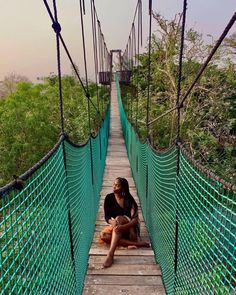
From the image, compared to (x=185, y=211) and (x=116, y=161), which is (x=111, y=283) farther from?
(x=116, y=161)

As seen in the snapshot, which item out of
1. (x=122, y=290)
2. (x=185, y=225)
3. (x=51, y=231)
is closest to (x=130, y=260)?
(x=122, y=290)

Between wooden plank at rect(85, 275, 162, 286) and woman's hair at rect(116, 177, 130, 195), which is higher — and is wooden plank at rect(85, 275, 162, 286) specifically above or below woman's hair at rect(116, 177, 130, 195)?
below

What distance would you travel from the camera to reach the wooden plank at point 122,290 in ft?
6.44

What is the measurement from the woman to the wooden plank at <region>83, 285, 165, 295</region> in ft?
1.53

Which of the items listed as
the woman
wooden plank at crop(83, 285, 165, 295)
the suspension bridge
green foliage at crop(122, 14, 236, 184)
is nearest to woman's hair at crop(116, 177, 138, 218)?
the woman

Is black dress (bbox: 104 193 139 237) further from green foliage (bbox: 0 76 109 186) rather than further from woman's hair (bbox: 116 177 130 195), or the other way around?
green foliage (bbox: 0 76 109 186)

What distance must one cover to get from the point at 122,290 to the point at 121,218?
2.15 ft

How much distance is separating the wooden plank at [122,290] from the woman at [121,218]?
1.53ft

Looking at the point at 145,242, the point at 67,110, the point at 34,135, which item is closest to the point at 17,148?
the point at 34,135

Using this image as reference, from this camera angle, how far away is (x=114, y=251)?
7.79 ft

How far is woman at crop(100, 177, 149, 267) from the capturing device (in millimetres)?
2541

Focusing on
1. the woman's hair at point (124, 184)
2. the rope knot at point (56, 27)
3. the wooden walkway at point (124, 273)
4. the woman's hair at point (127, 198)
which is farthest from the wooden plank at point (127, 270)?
the rope knot at point (56, 27)

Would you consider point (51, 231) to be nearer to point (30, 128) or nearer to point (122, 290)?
point (122, 290)

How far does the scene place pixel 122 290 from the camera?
6.50 ft
